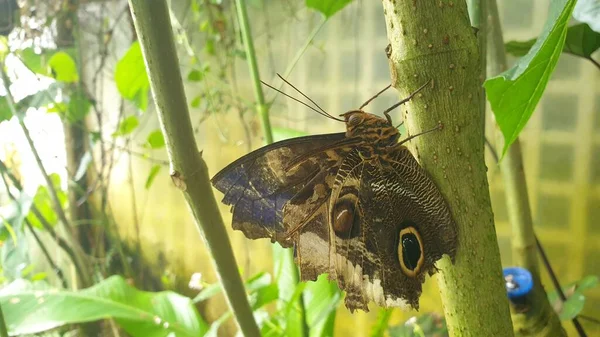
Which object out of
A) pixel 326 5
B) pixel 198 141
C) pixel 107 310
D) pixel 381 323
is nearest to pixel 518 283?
pixel 381 323

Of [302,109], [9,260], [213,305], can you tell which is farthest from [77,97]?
[213,305]

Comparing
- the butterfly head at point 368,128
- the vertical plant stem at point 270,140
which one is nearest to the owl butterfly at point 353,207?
the butterfly head at point 368,128

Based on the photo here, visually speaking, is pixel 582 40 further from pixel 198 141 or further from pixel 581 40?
pixel 198 141

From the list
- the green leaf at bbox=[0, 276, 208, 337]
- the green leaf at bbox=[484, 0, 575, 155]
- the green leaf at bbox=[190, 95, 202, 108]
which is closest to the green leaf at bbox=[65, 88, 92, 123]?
the green leaf at bbox=[190, 95, 202, 108]

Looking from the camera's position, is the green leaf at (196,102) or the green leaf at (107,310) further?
the green leaf at (196,102)

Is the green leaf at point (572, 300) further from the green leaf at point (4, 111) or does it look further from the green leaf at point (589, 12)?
the green leaf at point (4, 111)

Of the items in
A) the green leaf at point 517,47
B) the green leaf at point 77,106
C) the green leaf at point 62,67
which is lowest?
Result: the green leaf at point 517,47

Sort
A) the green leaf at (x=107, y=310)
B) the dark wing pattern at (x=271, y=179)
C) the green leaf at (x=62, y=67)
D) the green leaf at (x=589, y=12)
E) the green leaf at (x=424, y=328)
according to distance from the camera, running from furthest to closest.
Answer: the green leaf at (x=62, y=67), the green leaf at (x=424, y=328), the green leaf at (x=107, y=310), the dark wing pattern at (x=271, y=179), the green leaf at (x=589, y=12)

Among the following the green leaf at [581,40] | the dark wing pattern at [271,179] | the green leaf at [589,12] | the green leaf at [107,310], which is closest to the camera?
the green leaf at [589,12]
